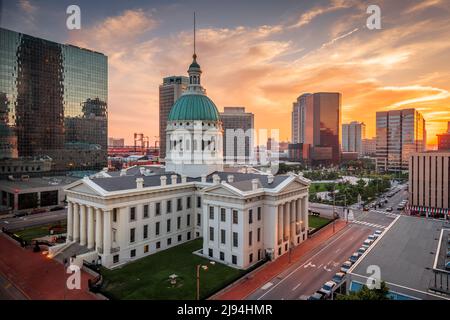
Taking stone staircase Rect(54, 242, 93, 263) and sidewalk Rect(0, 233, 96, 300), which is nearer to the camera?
sidewalk Rect(0, 233, 96, 300)

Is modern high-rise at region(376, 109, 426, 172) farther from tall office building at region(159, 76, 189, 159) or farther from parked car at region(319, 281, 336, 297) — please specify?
parked car at region(319, 281, 336, 297)

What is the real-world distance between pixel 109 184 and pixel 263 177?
2472 centimetres

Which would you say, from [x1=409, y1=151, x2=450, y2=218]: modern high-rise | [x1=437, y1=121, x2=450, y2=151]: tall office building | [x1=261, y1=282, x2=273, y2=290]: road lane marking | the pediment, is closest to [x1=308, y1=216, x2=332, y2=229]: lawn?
[x1=409, y1=151, x2=450, y2=218]: modern high-rise

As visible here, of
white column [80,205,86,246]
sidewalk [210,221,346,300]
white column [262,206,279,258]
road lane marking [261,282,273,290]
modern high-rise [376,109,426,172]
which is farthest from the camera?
modern high-rise [376,109,426,172]

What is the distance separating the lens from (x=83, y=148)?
10750cm

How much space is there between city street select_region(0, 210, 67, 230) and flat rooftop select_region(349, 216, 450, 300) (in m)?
61.9

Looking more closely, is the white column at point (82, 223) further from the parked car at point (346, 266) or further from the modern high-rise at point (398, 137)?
the modern high-rise at point (398, 137)

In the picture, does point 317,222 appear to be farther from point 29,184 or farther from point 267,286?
point 29,184

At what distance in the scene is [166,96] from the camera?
191m

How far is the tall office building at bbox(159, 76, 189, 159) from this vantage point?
18662 cm

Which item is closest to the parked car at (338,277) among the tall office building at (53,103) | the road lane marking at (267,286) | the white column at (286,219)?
the road lane marking at (267,286)

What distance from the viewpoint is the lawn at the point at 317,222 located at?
6208 cm

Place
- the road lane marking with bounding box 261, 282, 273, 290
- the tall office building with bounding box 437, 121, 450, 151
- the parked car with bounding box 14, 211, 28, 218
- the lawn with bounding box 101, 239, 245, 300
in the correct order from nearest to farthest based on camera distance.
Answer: the lawn with bounding box 101, 239, 245, 300, the road lane marking with bounding box 261, 282, 273, 290, the parked car with bounding box 14, 211, 28, 218, the tall office building with bounding box 437, 121, 450, 151

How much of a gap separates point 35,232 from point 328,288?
52.7 m
